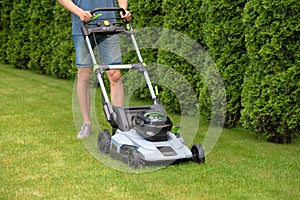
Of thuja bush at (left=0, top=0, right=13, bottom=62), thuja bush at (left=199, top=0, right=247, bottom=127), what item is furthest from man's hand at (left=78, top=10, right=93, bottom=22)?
thuja bush at (left=0, top=0, right=13, bottom=62)

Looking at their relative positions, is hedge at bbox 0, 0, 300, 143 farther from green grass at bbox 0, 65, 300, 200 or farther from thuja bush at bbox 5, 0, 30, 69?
thuja bush at bbox 5, 0, 30, 69

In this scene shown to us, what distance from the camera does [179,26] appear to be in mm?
7125

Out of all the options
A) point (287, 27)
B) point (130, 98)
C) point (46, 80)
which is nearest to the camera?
point (287, 27)

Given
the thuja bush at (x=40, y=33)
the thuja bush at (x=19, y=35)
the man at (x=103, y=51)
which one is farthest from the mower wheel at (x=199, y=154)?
the thuja bush at (x=19, y=35)

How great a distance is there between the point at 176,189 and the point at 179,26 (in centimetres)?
300

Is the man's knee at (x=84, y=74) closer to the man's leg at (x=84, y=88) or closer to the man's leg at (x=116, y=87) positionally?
the man's leg at (x=84, y=88)

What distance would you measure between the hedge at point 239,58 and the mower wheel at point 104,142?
1356 millimetres

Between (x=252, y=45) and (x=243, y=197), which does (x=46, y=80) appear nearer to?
(x=252, y=45)

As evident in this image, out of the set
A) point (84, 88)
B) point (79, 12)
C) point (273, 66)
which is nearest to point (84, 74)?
point (84, 88)

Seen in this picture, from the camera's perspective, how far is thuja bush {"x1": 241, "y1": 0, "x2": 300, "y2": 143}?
18.5 feet

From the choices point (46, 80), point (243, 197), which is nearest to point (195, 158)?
point (243, 197)

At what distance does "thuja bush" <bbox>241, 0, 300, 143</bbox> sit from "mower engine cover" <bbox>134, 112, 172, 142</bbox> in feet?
3.84

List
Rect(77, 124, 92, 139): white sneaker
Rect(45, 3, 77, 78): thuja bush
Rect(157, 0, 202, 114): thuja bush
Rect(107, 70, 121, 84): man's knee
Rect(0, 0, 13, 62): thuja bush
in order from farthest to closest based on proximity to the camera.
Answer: Rect(0, 0, 13, 62): thuja bush → Rect(45, 3, 77, 78): thuja bush → Rect(157, 0, 202, 114): thuja bush → Rect(77, 124, 92, 139): white sneaker → Rect(107, 70, 121, 84): man's knee

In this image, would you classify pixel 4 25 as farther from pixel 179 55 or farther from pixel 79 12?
pixel 79 12
